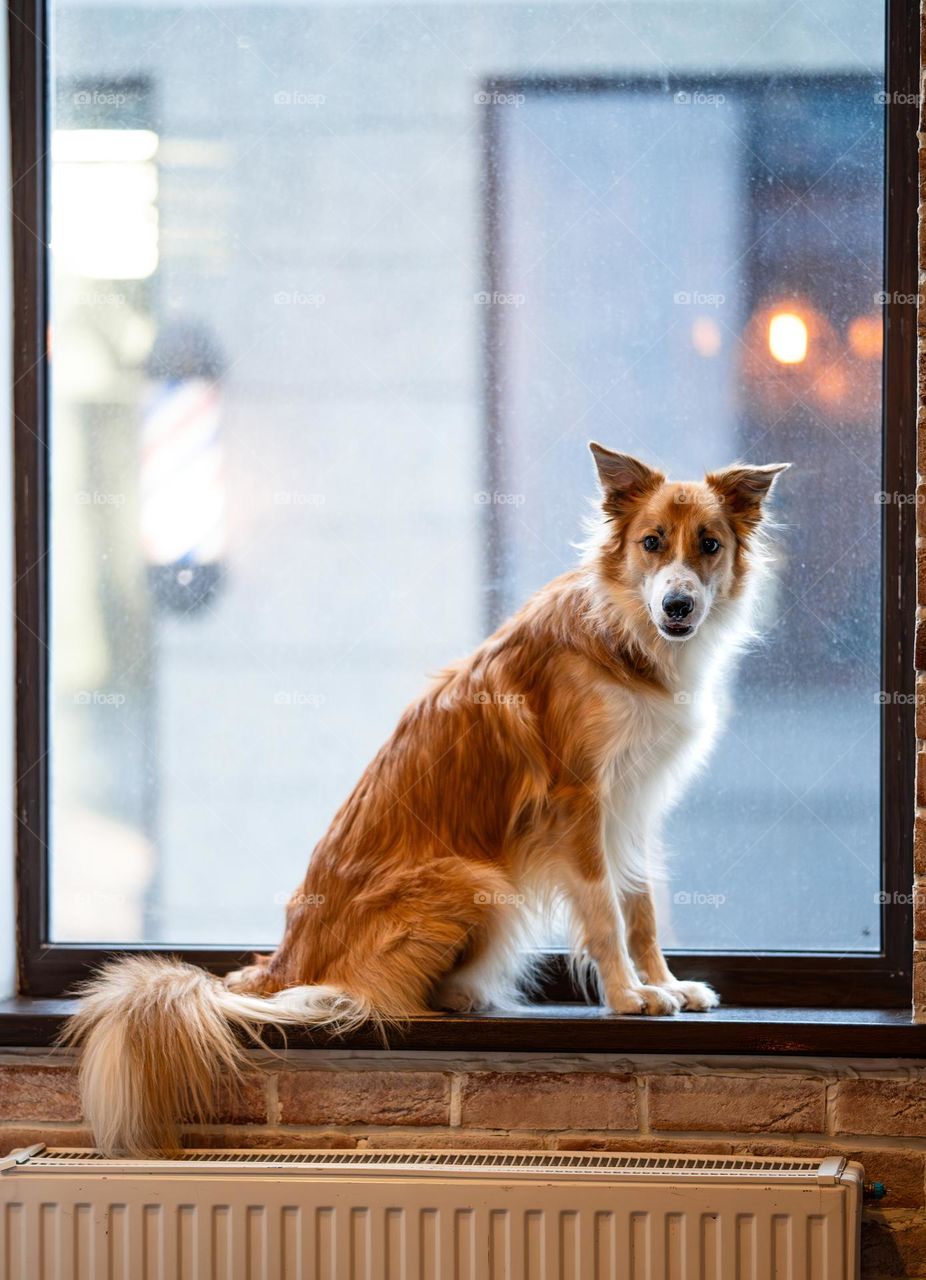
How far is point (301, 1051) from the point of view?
6.59 feet

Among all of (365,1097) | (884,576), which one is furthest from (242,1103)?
(884,576)

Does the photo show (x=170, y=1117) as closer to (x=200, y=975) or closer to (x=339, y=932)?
(x=200, y=975)

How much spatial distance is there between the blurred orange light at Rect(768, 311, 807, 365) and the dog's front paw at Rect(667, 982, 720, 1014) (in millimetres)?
1131

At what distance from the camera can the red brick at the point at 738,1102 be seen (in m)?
1.98

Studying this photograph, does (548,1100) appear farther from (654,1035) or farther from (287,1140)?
(287,1140)

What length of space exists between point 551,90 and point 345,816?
138cm

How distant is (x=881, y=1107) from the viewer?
1965 millimetres

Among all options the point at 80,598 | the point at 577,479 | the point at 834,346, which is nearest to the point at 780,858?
the point at 577,479

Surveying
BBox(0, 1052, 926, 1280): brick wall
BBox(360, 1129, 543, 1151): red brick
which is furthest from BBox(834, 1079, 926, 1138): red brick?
BBox(360, 1129, 543, 1151): red brick

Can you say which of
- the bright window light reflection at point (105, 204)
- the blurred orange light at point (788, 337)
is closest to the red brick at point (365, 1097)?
the blurred orange light at point (788, 337)

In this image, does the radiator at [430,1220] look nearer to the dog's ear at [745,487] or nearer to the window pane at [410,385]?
the window pane at [410,385]

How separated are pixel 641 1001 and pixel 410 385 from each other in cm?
119

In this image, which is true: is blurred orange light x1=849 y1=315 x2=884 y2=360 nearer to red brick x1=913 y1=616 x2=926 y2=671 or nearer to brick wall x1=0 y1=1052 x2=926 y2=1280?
red brick x1=913 y1=616 x2=926 y2=671

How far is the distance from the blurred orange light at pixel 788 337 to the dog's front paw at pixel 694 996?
3.71ft
